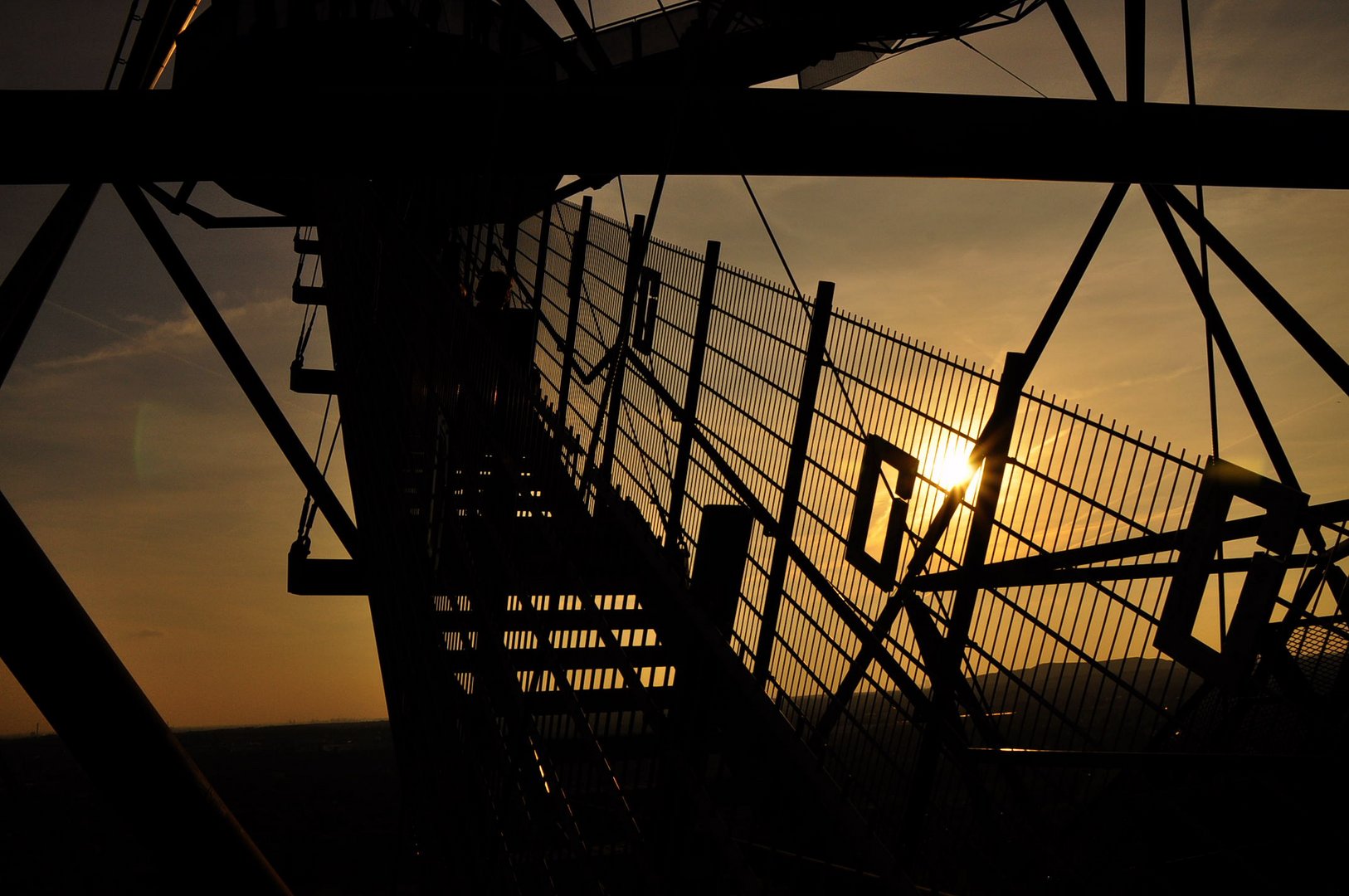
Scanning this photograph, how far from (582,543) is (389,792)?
90478 millimetres

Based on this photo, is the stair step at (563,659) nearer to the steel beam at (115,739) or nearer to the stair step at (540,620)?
the stair step at (540,620)

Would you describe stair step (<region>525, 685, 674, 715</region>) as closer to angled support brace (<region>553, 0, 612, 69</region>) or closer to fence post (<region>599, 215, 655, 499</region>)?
fence post (<region>599, 215, 655, 499</region>)

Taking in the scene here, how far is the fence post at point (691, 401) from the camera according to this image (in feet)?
15.9

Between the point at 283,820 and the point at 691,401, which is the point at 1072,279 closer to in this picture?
the point at 691,401

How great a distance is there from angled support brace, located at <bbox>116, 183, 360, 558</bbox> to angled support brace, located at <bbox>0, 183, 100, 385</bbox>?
4.76 ft

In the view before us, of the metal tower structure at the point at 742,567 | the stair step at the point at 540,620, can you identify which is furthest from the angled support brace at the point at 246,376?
the stair step at the point at 540,620

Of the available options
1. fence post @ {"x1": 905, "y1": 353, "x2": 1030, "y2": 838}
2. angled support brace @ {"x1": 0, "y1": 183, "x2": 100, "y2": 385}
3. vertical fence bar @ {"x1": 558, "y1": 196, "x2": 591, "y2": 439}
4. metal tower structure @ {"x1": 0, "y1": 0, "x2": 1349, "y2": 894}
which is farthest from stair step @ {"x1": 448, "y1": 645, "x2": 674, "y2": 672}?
angled support brace @ {"x1": 0, "y1": 183, "x2": 100, "y2": 385}

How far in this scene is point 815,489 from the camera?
4570mm

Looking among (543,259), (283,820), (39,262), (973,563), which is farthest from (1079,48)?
(283,820)

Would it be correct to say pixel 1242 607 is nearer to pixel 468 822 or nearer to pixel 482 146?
pixel 468 822

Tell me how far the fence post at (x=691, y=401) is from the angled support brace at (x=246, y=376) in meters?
2.50

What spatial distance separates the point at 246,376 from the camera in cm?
666

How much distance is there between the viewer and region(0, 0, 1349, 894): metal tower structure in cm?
303

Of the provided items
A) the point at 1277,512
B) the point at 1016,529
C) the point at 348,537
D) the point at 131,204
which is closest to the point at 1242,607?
the point at 1277,512
